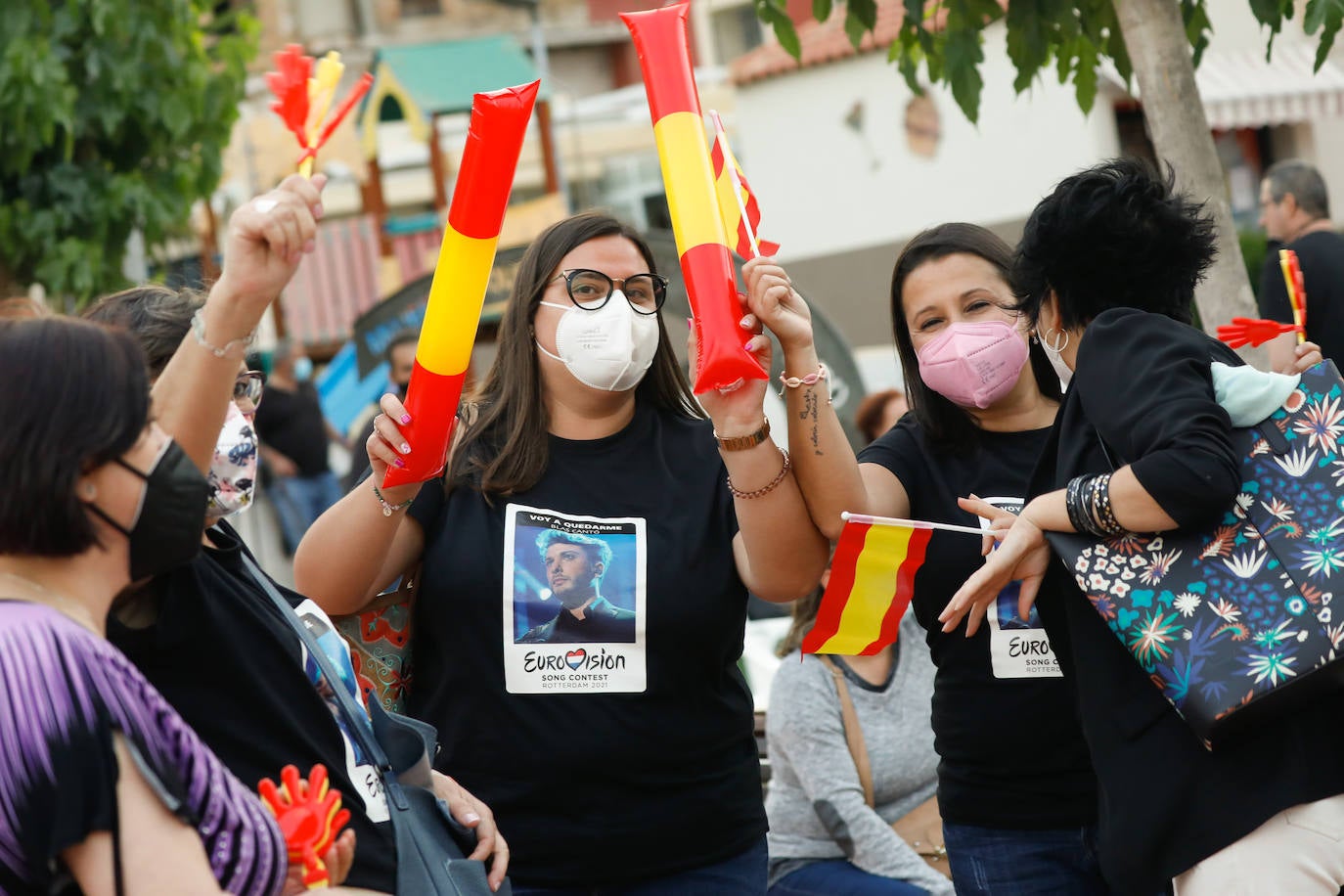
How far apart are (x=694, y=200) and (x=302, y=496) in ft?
33.9

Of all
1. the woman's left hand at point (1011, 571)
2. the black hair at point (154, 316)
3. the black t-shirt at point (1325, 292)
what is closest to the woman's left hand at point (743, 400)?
the woman's left hand at point (1011, 571)

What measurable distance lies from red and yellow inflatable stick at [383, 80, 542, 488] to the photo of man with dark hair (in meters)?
0.32

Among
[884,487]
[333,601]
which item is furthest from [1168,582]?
[333,601]

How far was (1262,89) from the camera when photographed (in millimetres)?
14219

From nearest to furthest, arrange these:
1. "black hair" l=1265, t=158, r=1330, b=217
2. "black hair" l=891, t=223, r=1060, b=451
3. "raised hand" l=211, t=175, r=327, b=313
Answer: "raised hand" l=211, t=175, r=327, b=313 < "black hair" l=891, t=223, r=1060, b=451 < "black hair" l=1265, t=158, r=1330, b=217

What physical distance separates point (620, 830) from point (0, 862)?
1.41 metres

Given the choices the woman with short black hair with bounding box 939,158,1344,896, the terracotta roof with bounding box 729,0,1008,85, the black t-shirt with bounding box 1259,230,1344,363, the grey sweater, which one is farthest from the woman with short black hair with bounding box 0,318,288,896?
the terracotta roof with bounding box 729,0,1008,85

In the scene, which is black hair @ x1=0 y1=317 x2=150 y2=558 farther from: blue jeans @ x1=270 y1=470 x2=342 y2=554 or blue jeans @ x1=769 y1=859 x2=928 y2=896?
blue jeans @ x1=270 y1=470 x2=342 y2=554

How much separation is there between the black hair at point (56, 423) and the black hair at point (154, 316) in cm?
47

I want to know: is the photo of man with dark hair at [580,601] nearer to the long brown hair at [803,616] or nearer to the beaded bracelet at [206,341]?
the beaded bracelet at [206,341]

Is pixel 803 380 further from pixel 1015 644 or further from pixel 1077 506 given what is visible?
pixel 1015 644

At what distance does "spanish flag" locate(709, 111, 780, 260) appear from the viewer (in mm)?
2641

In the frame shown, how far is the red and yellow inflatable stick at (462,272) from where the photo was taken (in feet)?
8.32

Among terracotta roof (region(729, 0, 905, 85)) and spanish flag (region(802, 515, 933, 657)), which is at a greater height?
terracotta roof (region(729, 0, 905, 85))
